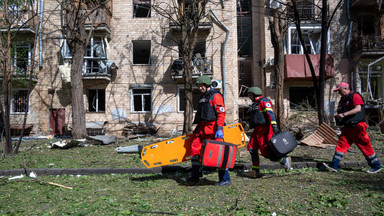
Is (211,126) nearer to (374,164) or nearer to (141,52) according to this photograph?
(374,164)

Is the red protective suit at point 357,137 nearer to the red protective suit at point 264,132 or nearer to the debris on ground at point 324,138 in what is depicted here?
the red protective suit at point 264,132

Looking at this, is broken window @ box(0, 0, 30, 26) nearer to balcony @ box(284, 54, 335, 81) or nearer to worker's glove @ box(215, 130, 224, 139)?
worker's glove @ box(215, 130, 224, 139)

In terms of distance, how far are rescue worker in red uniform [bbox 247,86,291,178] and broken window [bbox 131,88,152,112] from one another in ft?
46.6

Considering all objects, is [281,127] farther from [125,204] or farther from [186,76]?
[125,204]

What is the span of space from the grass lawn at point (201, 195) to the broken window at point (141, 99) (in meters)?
13.5

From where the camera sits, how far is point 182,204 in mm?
3844

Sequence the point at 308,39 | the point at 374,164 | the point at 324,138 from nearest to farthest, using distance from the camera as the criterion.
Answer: the point at 374,164, the point at 324,138, the point at 308,39

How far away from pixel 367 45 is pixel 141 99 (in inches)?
630

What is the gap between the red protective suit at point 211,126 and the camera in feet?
16.3

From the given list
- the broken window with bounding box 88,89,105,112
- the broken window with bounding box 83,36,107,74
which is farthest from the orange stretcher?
the broken window with bounding box 88,89,105,112

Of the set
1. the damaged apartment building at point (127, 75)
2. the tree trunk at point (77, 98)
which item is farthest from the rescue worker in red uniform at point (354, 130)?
the damaged apartment building at point (127, 75)

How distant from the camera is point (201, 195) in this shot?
4266 mm

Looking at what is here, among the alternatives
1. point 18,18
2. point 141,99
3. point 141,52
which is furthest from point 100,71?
point 18,18

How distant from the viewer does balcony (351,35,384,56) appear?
60.8 ft
